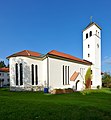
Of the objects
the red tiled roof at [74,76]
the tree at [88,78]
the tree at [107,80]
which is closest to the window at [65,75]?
the red tiled roof at [74,76]

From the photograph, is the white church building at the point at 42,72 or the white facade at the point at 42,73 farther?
the white church building at the point at 42,72

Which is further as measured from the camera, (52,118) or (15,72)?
A: (15,72)

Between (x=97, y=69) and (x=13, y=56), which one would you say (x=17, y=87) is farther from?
(x=97, y=69)

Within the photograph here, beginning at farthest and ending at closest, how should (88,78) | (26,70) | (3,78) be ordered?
(3,78), (88,78), (26,70)

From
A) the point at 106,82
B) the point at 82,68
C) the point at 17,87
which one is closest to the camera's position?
the point at 17,87

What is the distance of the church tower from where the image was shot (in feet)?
129

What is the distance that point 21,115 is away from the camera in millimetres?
7008

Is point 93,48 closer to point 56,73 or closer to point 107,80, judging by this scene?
point 107,80

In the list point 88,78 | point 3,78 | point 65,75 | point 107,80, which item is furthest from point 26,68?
point 3,78

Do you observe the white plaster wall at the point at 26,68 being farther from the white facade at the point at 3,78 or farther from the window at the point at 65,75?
the white facade at the point at 3,78

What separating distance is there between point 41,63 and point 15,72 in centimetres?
514

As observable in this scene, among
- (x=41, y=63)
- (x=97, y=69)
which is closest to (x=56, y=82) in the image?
(x=41, y=63)

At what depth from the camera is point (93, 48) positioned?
3953 cm

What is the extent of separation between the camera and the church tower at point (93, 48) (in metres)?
39.5
